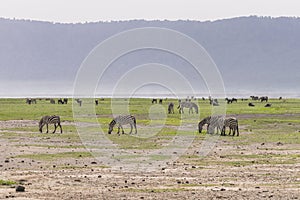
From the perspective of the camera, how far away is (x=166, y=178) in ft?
71.0

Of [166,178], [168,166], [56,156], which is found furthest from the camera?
[56,156]

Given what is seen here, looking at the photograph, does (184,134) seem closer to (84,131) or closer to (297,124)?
(84,131)

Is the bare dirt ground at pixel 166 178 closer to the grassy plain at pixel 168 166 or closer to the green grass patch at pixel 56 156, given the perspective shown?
the grassy plain at pixel 168 166

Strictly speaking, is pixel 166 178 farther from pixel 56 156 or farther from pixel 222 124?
pixel 222 124

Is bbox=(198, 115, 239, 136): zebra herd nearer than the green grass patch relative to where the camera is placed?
No

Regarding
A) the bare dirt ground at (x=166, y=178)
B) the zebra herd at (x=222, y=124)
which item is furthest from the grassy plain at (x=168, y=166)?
the zebra herd at (x=222, y=124)

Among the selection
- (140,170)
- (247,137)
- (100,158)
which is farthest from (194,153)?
(247,137)

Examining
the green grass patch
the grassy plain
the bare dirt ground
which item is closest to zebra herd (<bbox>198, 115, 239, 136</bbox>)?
the grassy plain

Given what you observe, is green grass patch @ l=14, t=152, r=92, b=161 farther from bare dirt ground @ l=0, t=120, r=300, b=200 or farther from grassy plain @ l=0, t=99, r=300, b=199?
bare dirt ground @ l=0, t=120, r=300, b=200

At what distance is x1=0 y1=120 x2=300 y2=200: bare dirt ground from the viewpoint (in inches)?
725

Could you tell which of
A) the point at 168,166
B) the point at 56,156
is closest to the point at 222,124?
the point at 56,156

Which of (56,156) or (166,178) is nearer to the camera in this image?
(166,178)

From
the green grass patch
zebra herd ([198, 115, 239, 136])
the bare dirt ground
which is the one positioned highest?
zebra herd ([198, 115, 239, 136])

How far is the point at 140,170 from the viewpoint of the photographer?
23750 millimetres
